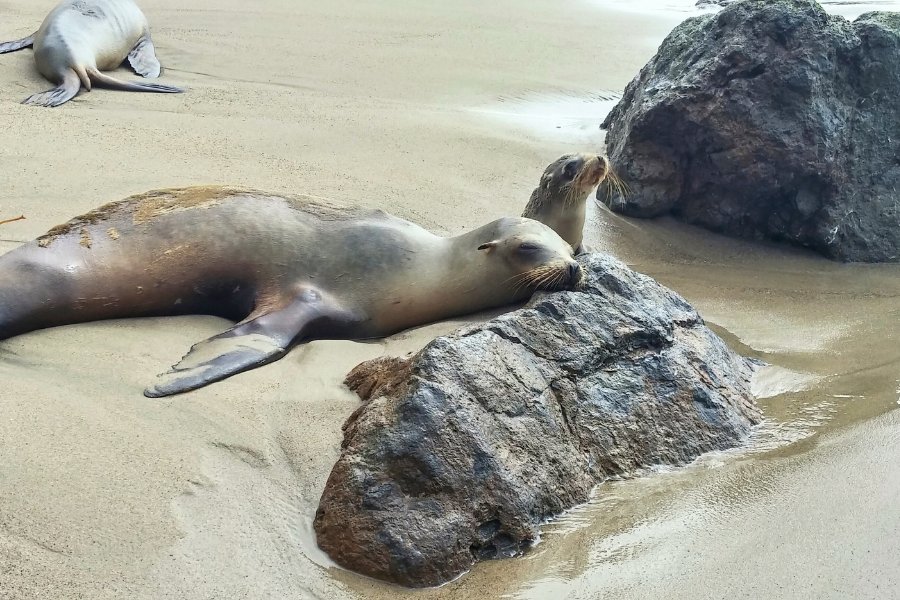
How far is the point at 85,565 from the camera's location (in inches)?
90.6

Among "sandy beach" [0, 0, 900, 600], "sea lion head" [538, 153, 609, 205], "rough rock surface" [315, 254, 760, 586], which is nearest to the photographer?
"sandy beach" [0, 0, 900, 600]

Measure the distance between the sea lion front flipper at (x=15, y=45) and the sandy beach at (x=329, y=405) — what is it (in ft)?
0.37

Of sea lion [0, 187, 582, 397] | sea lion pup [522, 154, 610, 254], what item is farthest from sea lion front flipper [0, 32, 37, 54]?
sea lion pup [522, 154, 610, 254]

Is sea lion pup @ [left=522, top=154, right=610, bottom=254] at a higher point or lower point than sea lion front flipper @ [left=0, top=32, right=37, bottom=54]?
higher

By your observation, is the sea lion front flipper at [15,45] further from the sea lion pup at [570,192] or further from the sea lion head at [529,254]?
the sea lion head at [529,254]

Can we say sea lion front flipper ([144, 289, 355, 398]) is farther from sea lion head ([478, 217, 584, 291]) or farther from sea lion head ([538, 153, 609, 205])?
sea lion head ([538, 153, 609, 205])

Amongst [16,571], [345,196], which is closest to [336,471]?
[16,571]

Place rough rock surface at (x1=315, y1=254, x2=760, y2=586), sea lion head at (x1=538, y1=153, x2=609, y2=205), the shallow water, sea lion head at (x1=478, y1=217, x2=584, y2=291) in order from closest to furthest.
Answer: rough rock surface at (x1=315, y1=254, x2=760, y2=586), sea lion head at (x1=478, y1=217, x2=584, y2=291), sea lion head at (x1=538, y1=153, x2=609, y2=205), the shallow water

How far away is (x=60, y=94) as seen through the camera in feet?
23.1

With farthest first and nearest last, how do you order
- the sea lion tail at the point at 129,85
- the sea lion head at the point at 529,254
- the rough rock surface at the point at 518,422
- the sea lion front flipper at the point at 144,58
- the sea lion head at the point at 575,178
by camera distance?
the sea lion front flipper at the point at 144,58 → the sea lion tail at the point at 129,85 → the sea lion head at the point at 575,178 → the sea lion head at the point at 529,254 → the rough rock surface at the point at 518,422

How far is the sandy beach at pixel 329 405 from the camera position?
247 centimetres

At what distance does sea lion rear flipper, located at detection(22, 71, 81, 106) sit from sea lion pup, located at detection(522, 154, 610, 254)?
11.8ft

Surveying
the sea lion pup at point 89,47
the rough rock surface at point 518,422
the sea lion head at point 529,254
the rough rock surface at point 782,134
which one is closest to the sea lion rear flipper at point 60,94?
the sea lion pup at point 89,47

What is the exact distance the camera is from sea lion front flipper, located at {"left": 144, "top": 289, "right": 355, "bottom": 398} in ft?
11.1
